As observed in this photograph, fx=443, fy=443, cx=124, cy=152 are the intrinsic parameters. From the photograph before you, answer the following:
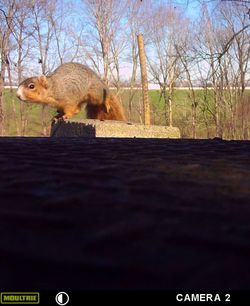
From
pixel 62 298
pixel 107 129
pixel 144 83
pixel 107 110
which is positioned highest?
pixel 144 83

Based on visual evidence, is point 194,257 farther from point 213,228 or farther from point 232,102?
point 232,102

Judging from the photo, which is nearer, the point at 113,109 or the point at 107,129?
the point at 107,129

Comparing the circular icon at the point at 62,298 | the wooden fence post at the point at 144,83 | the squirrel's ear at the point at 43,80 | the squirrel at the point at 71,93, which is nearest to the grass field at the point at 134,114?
the squirrel at the point at 71,93

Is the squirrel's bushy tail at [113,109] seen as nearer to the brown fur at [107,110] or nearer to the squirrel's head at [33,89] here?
the brown fur at [107,110]

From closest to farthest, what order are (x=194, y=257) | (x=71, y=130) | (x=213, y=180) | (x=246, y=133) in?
(x=194, y=257), (x=213, y=180), (x=71, y=130), (x=246, y=133)

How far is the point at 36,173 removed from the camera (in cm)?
62

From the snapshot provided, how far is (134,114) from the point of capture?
69.9 ft

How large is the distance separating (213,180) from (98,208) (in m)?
0.22

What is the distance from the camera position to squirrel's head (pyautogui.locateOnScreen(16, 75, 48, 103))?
6.24 meters

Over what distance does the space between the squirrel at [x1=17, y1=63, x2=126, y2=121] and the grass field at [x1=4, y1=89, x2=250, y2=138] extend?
1101cm

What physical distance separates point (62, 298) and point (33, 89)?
614cm

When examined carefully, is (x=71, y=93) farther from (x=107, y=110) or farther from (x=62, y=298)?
(x=62, y=298)

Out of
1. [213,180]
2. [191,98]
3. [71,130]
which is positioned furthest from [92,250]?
[191,98]

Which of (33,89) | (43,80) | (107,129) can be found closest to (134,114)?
(43,80)
